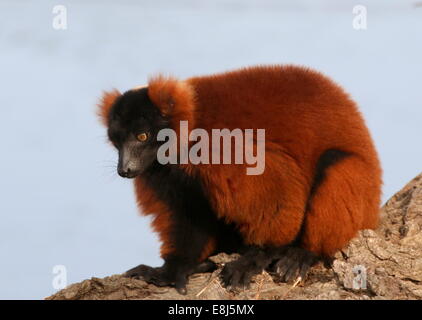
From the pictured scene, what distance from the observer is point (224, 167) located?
285 inches

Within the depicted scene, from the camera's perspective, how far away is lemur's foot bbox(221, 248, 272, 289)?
7.09 metres

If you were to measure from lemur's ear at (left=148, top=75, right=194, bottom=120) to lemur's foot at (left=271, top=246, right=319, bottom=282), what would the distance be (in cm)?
163

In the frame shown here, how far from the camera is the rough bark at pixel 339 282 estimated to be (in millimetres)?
6938

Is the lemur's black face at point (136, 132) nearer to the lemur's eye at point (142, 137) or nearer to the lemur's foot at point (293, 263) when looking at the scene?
the lemur's eye at point (142, 137)

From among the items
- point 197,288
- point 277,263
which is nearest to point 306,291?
point 277,263

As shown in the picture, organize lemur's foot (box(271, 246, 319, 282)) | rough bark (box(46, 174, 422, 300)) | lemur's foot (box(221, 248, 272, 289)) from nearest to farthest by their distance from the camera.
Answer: rough bark (box(46, 174, 422, 300))
lemur's foot (box(221, 248, 272, 289))
lemur's foot (box(271, 246, 319, 282))

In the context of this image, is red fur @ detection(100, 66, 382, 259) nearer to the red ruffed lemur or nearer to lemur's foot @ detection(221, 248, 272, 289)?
the red ruffed lemur

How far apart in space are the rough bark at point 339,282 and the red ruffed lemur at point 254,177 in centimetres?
12

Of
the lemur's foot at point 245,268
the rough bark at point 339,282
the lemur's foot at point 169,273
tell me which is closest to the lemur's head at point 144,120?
the lemur's foot at point 169,273

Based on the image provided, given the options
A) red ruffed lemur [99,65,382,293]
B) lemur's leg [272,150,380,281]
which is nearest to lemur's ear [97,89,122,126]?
red ruffed lemur [99,65,382,293]

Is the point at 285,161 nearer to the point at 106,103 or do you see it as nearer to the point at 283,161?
the point at 283,161

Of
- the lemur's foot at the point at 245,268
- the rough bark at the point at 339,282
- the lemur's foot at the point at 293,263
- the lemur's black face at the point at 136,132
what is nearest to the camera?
the rough bark at the point at 339,282

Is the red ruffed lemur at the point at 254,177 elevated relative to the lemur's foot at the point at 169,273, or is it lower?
elevated

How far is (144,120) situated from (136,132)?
14 centimetres
